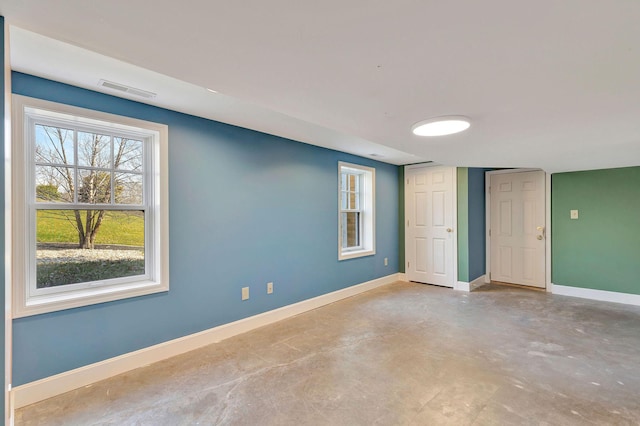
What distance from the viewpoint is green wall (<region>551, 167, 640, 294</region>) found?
13.2ft

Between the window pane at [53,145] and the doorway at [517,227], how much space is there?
585 centimetres

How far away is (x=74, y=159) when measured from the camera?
232 cm

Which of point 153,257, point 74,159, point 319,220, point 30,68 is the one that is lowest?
point 153,257

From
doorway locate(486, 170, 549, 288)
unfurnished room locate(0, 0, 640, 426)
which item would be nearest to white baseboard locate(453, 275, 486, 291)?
doorway locate(486, 170, 549, 288)

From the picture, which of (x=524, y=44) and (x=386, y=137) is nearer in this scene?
(x=524, y=44)

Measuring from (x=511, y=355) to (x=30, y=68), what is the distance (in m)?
4.30

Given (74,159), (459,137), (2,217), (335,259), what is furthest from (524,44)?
(335,259)

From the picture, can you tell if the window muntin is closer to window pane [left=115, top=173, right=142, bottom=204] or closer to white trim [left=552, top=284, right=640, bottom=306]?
window pane [left=115, top=173, right=142, bottom=204]

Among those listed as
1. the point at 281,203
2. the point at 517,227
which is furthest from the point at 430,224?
the point at 281,203

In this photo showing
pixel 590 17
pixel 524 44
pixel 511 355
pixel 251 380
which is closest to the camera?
pixel 590 17

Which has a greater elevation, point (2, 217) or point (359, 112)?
point (359, 112)

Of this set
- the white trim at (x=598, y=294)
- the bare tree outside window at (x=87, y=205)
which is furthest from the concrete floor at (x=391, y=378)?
the bare tree outside window at (x=87, y=205)

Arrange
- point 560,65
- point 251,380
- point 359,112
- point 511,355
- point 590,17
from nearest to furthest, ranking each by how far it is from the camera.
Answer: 1. point 590,17
2. point 560,65
3. point 359,112
4. point 251,380
5. point 511,355

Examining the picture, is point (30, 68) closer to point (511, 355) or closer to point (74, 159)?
point (74, 159)
